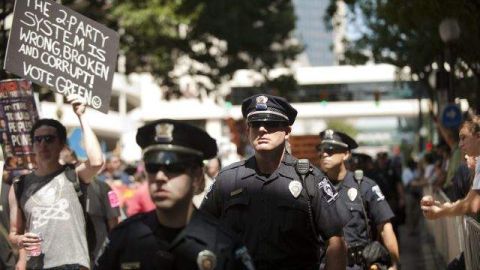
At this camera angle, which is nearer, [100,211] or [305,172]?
[305,172]

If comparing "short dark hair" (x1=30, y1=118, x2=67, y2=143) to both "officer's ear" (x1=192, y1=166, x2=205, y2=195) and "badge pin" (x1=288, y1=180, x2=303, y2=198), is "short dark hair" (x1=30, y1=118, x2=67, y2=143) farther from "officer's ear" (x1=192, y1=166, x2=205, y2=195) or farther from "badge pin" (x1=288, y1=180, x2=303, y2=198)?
"officer's ear" (x1=192, y1=166, x2=205, y2=195)

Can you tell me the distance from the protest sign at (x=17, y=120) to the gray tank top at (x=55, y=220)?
4.01ft

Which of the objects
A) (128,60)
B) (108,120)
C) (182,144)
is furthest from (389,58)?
(108,120)

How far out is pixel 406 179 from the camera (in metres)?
26.6

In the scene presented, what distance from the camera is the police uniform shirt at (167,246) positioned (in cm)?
367

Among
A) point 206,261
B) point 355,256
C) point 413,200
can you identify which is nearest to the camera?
point 206,261

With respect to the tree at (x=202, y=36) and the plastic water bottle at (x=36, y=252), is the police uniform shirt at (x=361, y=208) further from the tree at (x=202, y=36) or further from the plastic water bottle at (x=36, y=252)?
the tree at (x=202, y=36)

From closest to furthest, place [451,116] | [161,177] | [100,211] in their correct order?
[161,177] → [100,211] → [451,116]

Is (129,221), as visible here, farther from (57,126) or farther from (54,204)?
(57,126)

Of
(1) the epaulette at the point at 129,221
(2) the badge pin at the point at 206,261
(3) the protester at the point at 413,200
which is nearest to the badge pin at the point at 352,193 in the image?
(1) the epaulette at the point at 129,221

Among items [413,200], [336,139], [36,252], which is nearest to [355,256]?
[336,139]

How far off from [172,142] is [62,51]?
351 centimetres

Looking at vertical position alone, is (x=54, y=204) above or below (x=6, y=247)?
above

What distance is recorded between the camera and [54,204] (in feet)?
20.2
